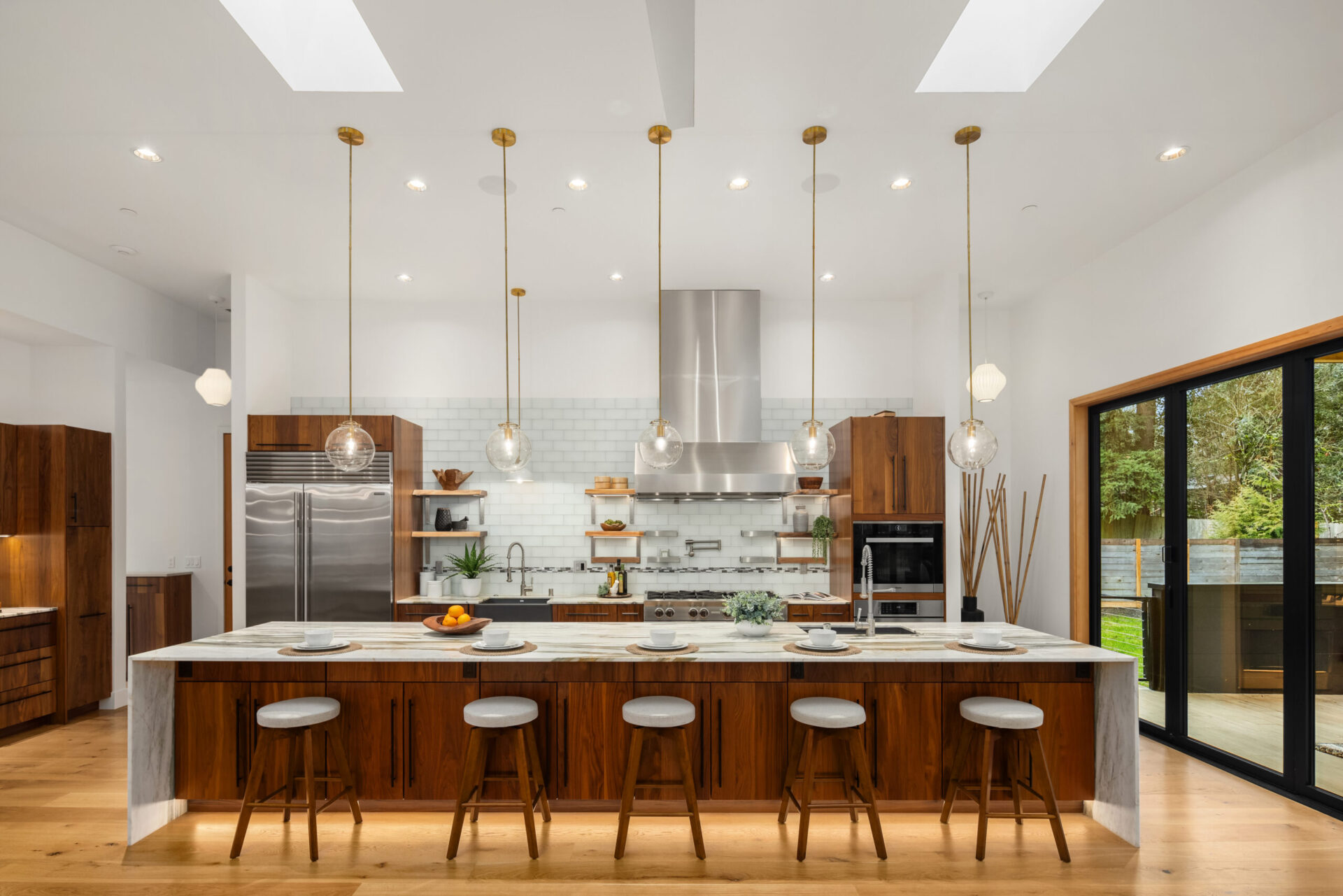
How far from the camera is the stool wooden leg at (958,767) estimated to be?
3.36 m

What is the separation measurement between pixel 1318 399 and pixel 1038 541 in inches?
103

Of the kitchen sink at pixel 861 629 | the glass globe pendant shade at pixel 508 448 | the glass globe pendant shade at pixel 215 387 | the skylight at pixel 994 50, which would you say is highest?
the skylight at pixel 994 50

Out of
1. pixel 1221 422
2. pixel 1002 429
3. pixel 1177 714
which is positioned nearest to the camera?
pixel 1221 422

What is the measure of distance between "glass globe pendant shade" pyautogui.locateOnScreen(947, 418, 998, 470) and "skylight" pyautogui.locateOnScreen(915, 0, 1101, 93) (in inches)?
59.9

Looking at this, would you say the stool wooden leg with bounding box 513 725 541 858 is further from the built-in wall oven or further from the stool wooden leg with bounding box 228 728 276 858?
the built-in wall oven

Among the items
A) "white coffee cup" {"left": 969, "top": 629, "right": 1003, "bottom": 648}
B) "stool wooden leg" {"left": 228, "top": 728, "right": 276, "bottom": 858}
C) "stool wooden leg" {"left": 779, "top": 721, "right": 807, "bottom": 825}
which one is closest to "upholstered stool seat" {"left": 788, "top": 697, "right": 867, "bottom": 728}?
"stool wooden leg" {"left": 779, "top": 721, "right": 807, "bottom": 825}

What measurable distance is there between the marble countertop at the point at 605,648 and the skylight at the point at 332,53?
2486 millimetres

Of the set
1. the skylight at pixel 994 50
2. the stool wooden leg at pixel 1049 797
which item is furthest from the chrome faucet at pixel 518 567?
the skylight at pixel 994 50

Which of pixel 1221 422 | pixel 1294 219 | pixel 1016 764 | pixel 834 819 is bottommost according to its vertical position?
pixel 834 819

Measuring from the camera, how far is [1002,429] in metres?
6.59

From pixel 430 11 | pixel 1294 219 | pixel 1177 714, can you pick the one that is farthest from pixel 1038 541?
pixel 430 11

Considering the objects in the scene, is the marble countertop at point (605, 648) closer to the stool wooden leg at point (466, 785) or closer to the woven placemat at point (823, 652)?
the woven placemat at point (823, 652)

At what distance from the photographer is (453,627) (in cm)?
374

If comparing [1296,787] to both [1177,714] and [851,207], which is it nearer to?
[1177,714]
